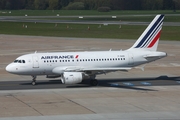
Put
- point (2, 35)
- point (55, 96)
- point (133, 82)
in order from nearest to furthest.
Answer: point (55, 96) < point (133, 82) < point (2, 35)

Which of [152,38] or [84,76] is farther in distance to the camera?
[152,38]

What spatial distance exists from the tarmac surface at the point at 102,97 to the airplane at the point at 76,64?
1244mm

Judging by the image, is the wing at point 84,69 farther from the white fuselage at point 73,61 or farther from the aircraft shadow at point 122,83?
the aircraft shadow at point 122,83

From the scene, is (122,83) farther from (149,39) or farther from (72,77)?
(72,77)

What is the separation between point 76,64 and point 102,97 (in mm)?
7542

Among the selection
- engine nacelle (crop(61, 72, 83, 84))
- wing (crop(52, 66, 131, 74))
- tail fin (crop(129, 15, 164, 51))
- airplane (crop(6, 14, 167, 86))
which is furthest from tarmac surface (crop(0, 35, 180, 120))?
tail fin (crop(129, 15, 164, 51))

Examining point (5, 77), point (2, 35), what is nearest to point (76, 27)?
point (2, 35)

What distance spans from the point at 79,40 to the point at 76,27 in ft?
99.8

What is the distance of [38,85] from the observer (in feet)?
161

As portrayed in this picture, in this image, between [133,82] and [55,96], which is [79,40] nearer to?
[133,82]

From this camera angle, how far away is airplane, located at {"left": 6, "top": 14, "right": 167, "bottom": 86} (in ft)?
156

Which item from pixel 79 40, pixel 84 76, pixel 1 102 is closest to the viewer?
pixel 1 102

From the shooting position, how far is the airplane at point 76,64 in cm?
4744

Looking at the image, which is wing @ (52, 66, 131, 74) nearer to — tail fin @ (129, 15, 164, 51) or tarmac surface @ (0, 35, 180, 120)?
tarmac surface @ (0, 35, 180, 120)
